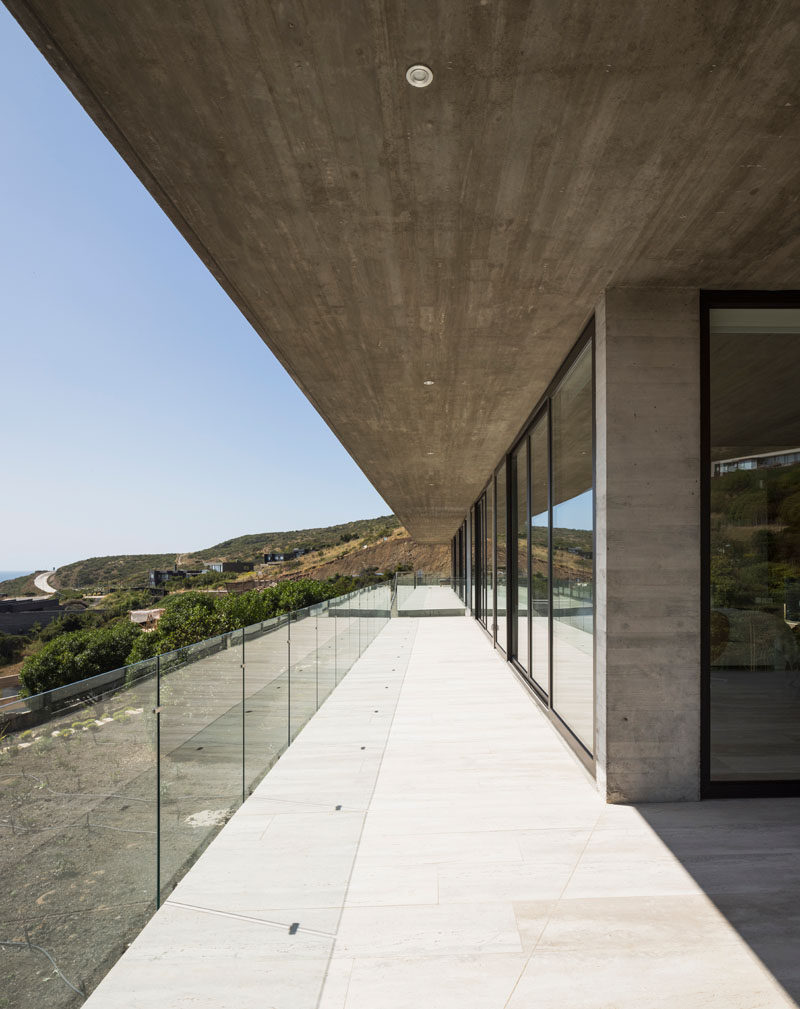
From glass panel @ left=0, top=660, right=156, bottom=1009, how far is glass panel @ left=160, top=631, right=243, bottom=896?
20 cm

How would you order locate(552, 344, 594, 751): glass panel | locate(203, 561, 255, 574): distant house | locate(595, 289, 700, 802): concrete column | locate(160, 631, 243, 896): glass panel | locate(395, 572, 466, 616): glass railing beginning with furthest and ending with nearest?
locate(203, 561, 255, 574): distant house < locate(395, 572, 466, 616): glass railing < locate(552, 344, 594, 751): glass panel < locate(595, 289, 700, 802): concrete column < locate(160, 631, 243, 896): glass panel

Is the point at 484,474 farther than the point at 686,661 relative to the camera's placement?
Yes

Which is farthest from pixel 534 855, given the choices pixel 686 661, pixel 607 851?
pixel 686 661

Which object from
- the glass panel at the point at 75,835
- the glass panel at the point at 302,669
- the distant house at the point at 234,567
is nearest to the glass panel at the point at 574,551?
the glass panel at the point at 302,669

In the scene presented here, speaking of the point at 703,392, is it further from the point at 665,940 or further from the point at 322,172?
the point at 665,940

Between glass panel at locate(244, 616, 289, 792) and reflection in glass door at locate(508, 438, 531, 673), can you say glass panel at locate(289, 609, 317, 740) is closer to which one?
glass panel at locate(244, 616, 289, 792)

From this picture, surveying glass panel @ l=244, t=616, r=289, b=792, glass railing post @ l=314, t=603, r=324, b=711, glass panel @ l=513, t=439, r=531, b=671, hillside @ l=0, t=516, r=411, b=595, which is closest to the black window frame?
glass panel @ l=244, t=616, r=289, b=792

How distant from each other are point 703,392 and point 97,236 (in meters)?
12.3

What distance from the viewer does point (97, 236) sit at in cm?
1270

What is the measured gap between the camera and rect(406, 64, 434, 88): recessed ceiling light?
2385mm

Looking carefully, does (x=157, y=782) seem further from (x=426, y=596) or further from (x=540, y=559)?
(x=426, y=596)

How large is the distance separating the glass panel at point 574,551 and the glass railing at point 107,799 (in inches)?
102

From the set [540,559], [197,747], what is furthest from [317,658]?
[197,747]

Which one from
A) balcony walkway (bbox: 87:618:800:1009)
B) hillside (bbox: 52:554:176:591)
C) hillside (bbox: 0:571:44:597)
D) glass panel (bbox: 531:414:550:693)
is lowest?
hillside (bbox: 0:571:44:597)
